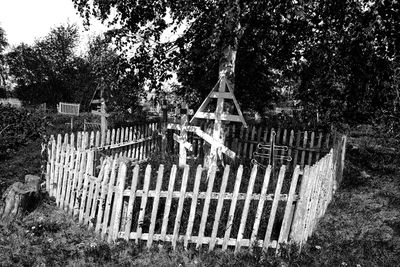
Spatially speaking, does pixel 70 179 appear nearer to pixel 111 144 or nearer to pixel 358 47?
pixel 111 144

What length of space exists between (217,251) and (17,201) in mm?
3369

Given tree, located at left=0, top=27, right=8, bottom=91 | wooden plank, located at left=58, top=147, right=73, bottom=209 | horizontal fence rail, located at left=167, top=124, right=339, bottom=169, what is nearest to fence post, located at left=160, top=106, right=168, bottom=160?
horizontal fence rail, located at left=167, top=124, right=339, bottom=169

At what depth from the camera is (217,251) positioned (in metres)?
4.57

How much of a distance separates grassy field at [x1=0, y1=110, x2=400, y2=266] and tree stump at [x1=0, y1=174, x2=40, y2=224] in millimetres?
166

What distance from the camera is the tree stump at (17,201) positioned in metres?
5.41

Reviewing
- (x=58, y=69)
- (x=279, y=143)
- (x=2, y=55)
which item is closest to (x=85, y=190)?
(x=279, y=143)

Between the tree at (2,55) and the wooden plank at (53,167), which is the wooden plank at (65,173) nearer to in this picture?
the wooden plank at (53,167)

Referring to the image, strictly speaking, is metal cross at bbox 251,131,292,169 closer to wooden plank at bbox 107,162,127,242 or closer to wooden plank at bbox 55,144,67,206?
wooden plank at bbox 107,162,127,242

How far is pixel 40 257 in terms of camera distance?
4.29m

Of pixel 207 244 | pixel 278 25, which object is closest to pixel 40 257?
pixel 207 244

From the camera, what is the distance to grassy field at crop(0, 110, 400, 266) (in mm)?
4273

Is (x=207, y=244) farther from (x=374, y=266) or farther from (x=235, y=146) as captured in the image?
(x=235, y=146)

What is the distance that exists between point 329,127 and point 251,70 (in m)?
4.53

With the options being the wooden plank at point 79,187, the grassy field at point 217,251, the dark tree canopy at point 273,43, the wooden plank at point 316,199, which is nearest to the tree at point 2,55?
the dark tree canopy at point 273,43
